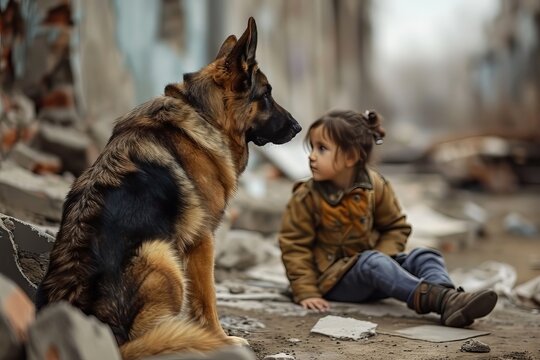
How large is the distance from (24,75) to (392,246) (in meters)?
3.64

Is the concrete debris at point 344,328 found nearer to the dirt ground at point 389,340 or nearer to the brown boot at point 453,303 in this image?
the dirt ground at point 389,340

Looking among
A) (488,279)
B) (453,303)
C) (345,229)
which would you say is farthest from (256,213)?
(453,303)

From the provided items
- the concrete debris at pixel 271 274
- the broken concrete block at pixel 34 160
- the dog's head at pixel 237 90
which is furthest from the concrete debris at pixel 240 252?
the dog's head at pixel 237 90

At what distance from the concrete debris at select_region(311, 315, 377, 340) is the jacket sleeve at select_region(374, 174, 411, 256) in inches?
28.5

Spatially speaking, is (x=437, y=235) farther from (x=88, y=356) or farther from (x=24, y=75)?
(x=88, y=356)

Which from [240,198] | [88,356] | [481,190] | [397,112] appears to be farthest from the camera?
[397,112]

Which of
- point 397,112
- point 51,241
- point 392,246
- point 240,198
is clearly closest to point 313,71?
point 240,198

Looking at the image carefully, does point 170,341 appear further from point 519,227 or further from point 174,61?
point 519,227

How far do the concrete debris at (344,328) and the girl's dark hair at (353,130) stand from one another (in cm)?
99

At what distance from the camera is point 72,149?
6.30m

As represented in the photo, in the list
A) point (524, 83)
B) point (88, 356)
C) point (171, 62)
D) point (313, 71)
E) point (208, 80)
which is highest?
point (524, 83)

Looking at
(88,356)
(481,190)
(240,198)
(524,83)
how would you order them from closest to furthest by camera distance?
(88,356), (240,198), (481,190), (524,83)

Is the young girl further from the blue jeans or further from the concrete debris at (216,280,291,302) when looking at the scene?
the concrete debris at (216,280,291,302)

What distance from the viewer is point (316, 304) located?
4.27m
